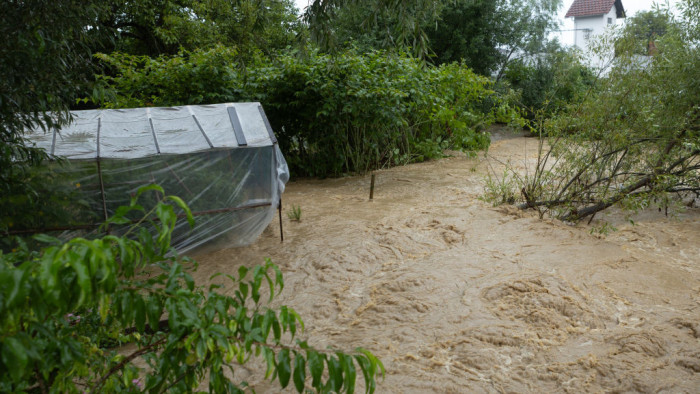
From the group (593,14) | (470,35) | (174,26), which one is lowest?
(174,26)

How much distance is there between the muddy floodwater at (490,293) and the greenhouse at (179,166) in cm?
59

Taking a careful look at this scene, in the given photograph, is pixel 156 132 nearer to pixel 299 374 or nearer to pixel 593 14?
pixel 299 374

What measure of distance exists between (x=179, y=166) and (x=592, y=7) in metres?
35.1

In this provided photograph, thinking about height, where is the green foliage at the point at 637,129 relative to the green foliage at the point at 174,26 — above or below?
below

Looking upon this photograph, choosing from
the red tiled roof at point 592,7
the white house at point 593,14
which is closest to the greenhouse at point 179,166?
the white house at point 593,14

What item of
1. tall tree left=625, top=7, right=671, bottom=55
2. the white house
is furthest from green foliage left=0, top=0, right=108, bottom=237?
the white house

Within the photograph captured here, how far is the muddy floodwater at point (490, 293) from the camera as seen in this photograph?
398cm

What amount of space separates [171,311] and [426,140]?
11.4 m

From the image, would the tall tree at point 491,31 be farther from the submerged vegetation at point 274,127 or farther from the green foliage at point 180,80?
the green foliage at point 180,80

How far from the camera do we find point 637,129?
22.3 ft

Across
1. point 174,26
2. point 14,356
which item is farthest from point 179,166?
point 174,26

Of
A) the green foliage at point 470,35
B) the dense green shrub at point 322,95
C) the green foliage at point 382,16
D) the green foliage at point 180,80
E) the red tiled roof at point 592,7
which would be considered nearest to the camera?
the green foliage at point 382,16

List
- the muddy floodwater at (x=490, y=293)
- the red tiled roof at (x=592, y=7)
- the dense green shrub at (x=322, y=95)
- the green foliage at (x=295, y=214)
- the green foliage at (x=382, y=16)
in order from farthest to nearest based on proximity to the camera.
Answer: the red tiled roof at (x=592, y=7) → the dense green shrub at (x=322, y=95) → the green foliage at (x=295, y=214) → the green foliage at (x=382, y=16) → the muddy floodwater at (x=490, y=293)

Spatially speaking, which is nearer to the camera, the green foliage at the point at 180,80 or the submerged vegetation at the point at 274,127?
A: the submerged vegetation at the point at 274,127
